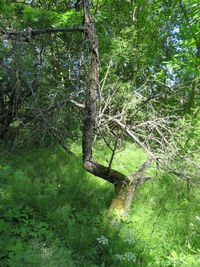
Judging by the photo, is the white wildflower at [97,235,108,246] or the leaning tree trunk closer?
the white wildflower at [97,235,108,246]

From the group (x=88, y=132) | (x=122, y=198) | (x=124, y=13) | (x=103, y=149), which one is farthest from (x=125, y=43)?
(x=122, y=198)

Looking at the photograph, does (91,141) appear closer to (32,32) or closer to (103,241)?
(103,241)

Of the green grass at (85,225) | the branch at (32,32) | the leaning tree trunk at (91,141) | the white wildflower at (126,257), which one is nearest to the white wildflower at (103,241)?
the green grass at (85,225)

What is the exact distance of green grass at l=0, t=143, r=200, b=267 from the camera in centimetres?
206

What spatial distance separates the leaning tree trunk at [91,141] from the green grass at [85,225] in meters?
0.22

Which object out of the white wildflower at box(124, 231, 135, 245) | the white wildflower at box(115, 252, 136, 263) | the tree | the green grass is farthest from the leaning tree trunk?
the white wildflower at box(115, 252, 136, 263)

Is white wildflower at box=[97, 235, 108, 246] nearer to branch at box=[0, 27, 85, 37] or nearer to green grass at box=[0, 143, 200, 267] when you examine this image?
green grass at box=[0, 143, 200, 267]

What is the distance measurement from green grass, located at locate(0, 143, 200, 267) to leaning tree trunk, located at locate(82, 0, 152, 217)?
0.22 meters

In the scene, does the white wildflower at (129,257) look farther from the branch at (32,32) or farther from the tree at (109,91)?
the branch at (32,32)

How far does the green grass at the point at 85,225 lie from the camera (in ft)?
6.77

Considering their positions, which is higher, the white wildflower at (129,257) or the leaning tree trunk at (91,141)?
the leaning tree trunk at (91,141)

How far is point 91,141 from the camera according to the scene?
2797 millimetres

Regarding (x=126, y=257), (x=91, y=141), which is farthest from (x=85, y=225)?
(x=91, y=141)

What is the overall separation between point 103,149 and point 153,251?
11.7ft
